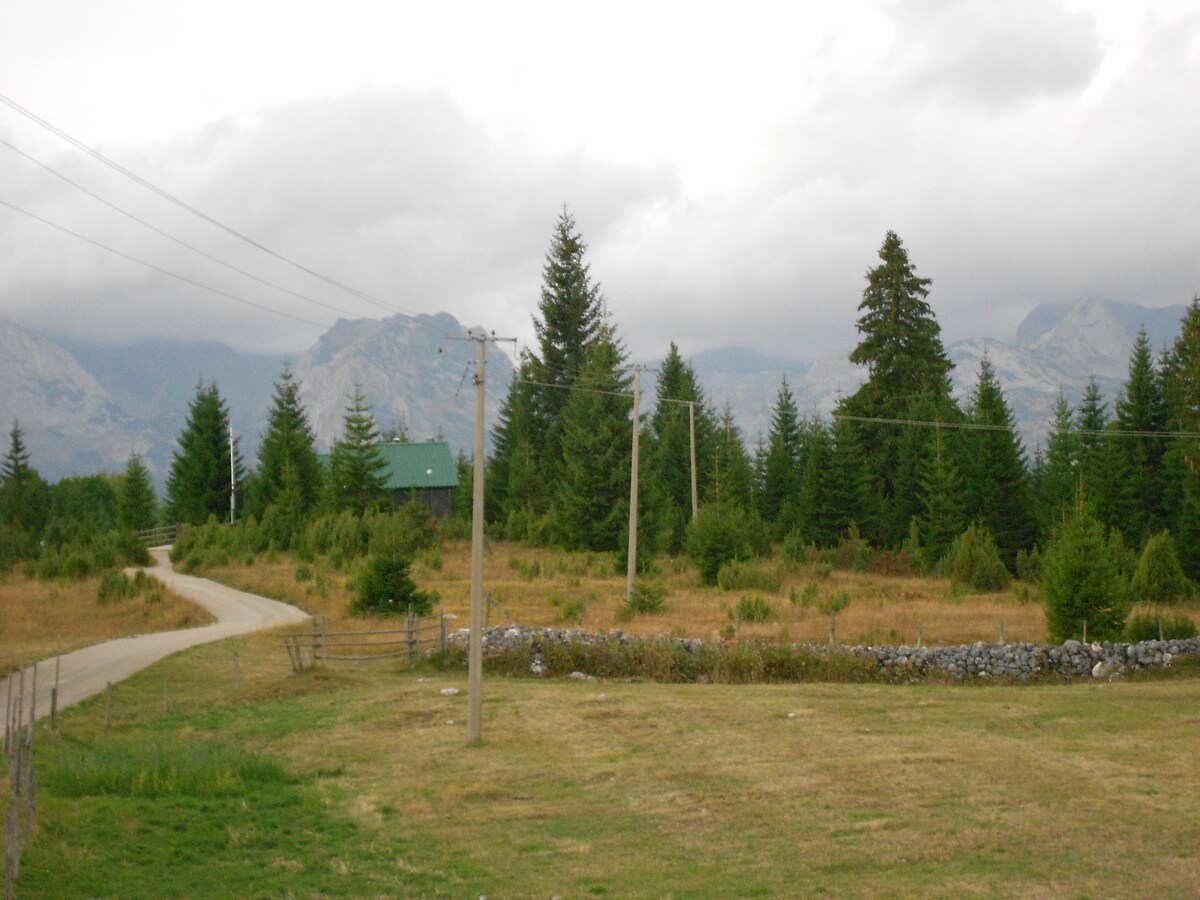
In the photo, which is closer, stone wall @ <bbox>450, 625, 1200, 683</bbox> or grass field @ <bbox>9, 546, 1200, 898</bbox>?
grass field @ <bbox>9, 546, 1200, 898</bbox>

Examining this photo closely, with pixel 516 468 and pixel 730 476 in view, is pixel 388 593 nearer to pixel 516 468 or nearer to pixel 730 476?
pixel 516 468

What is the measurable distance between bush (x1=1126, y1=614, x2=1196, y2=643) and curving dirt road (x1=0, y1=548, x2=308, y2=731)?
A: 24.4m

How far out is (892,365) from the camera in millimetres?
62812

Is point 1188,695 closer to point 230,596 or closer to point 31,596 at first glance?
point 230,596

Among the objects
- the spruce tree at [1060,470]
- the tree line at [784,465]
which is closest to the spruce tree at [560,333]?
the tree line at [784,465]

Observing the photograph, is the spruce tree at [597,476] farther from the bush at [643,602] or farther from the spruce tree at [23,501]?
the spruce tree at [23,501]

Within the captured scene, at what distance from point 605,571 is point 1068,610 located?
20718 millimetres

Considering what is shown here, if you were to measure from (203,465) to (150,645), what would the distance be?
40170mm

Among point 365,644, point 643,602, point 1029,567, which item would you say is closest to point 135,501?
point 643,602

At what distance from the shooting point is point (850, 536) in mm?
56406

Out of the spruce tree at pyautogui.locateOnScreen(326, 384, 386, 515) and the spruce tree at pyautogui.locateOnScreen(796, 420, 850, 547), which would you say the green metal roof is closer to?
the spruce tree at pyautogui.locateOnScreen(326, 384, 386, 515)

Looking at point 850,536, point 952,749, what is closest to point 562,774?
point 952,749

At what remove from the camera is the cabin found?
76375 mm

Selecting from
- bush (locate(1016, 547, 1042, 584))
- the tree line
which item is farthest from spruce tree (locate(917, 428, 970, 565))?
bush (locate(1016, 547, 1042, 584))
